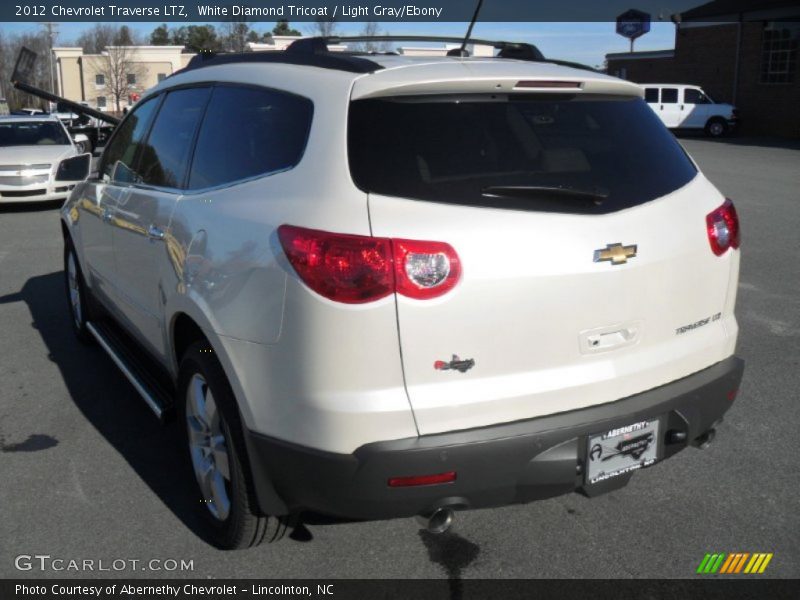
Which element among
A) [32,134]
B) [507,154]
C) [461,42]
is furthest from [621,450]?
[32,134]

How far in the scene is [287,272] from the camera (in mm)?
2590

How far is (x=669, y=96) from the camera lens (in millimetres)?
33500

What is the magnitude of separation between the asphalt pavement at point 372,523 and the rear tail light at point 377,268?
1.21m

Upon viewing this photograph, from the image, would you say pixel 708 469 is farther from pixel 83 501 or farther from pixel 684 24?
pixel 684 24

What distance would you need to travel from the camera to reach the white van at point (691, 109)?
32.8 metres

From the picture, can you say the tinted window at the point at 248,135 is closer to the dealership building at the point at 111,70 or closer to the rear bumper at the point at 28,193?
the rear bumper at the point at 28,193

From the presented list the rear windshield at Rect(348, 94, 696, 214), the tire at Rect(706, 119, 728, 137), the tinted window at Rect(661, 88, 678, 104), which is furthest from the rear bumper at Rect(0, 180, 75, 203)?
the tire at Rect(706, 119, 728, 137)

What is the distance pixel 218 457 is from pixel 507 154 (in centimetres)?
158

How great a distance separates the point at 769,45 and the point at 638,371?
34.3 m

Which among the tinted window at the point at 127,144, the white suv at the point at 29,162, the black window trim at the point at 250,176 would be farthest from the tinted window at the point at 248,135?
the white suv at the point at 29,162

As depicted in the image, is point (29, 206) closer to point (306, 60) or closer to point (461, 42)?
point (461, 42)

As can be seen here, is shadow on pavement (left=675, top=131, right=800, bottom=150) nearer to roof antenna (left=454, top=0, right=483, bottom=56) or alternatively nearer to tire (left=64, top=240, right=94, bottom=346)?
tire (left=64, top=240, right=94, bottom=346)

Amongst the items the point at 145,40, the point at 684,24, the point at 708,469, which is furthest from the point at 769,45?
the point at 145,40

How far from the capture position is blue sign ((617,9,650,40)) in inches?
1678
